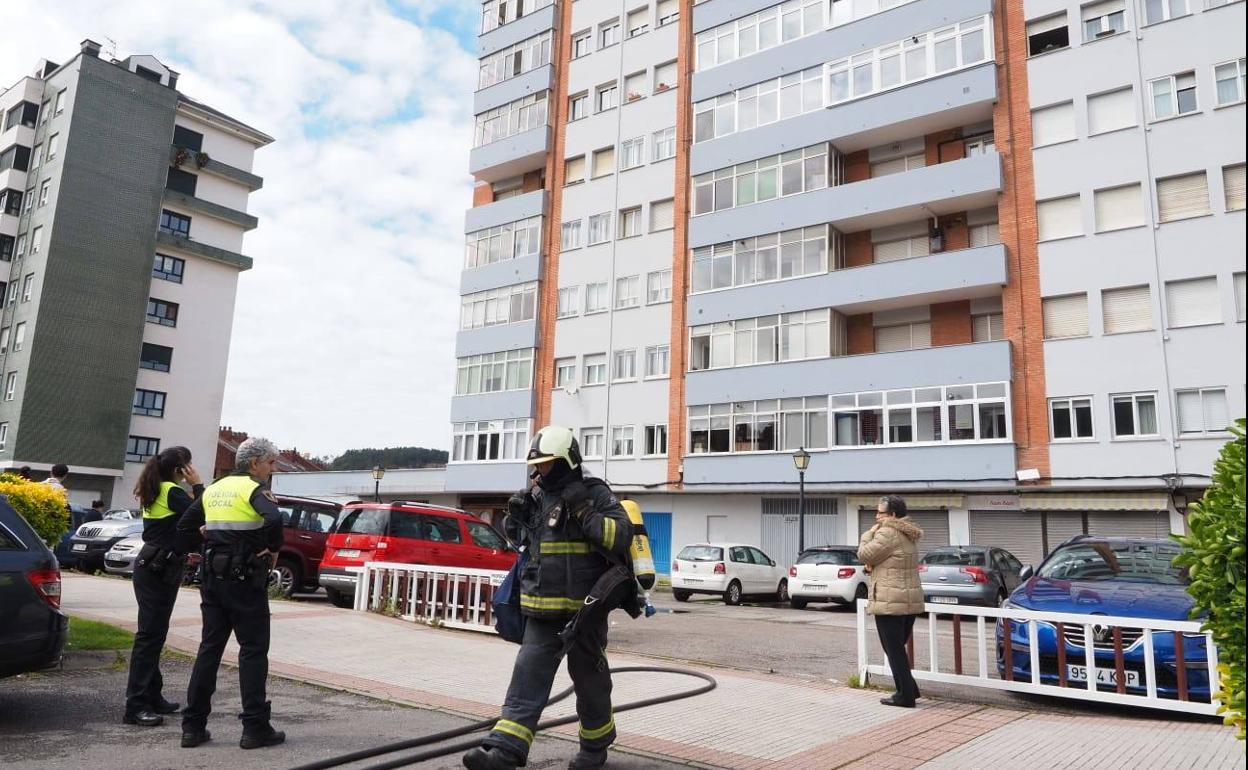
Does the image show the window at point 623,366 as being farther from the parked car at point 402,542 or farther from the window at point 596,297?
the parked car at point 402,542

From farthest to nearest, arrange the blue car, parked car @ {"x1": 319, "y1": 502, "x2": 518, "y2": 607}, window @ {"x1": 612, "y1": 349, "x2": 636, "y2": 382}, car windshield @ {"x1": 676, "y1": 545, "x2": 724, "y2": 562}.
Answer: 1. window @ {"x1": 612, "y1": 349, "x2": 636, "y2": 382}
2. car windshield @ {"x1": 676, "y1": 545, "x2": 724, "y2": 562}
3. parked car @ {"x1": 319, "y1": 502, "x2": 518, "y2": 607}
4. the blue car

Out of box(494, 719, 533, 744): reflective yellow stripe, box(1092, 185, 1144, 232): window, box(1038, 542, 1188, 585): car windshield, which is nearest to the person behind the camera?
box(494, 719, 533, 744): reflective yellow stripe

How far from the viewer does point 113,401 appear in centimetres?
4794

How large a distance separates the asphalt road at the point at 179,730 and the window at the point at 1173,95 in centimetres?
2637

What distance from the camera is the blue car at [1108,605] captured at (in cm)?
755

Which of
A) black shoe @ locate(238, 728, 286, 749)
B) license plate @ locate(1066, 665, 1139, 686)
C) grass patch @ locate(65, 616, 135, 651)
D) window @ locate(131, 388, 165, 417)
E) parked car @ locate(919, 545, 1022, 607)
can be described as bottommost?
black shoe @ locate(238, 728, 286, 749)

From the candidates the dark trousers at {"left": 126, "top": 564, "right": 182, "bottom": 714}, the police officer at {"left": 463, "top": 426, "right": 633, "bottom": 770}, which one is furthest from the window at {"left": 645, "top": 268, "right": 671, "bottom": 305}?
the police officer at {"left": 463, "top": 426, "right": 633, "bottom": 770}

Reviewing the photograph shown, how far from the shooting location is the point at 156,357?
50938 millimetres

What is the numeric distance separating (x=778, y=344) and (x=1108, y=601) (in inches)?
877

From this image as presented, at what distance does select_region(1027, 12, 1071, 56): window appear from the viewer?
88.6 feet

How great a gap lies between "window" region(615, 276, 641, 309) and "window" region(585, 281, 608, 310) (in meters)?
0.58

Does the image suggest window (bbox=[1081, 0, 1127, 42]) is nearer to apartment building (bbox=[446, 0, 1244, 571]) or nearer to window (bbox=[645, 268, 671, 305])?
apartment building (bbox=[446, 0, 1244, 571])

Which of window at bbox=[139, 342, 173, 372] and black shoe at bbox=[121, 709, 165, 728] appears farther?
window at bbox=[139, 342, 173, 372]

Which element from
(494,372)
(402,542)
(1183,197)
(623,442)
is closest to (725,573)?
(402,542)
